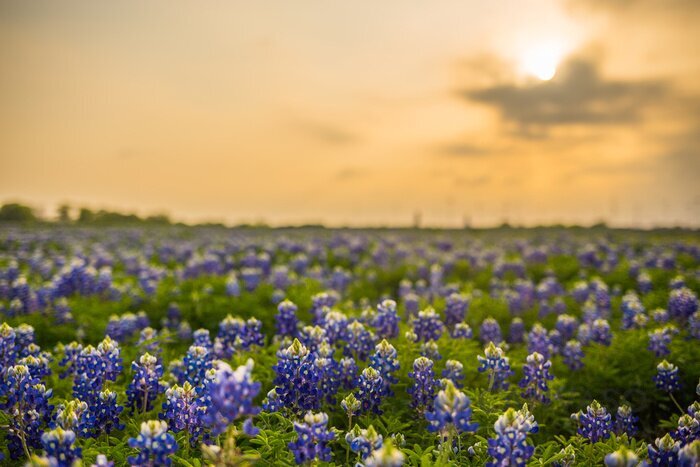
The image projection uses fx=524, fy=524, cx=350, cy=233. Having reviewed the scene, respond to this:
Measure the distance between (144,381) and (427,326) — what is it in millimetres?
2989

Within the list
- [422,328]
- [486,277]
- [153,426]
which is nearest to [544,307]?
[486,277]

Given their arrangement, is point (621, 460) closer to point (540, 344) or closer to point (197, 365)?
point (197, 365)

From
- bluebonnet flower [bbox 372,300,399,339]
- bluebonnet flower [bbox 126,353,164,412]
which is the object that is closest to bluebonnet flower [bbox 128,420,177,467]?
bluebonnet flower [bbox 126,353,164,412]

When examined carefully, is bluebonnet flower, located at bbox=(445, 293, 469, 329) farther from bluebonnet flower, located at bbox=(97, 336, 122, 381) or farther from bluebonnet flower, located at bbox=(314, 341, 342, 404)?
bluebonnet flower, located at bbox=(97, 336, 122, 381)

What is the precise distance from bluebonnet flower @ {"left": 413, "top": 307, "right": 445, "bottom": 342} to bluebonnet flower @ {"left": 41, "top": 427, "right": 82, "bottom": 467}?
3.72 metres

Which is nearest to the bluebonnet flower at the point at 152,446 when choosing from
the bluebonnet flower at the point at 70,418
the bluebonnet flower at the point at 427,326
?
the bluebonnet flower at the point at 70,418

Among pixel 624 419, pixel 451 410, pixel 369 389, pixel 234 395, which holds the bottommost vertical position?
pixel 624 419

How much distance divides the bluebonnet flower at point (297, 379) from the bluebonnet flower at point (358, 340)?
4.51 ft

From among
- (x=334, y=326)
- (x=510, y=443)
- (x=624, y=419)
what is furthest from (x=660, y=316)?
(x=510, y=443)

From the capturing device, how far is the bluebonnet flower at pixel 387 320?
577cm

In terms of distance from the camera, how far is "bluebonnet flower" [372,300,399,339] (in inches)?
227

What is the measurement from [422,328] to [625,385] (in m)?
2.52

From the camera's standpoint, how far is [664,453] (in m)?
3.45

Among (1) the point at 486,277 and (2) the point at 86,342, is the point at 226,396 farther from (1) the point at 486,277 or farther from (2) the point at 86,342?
(1) the point at 486,277
